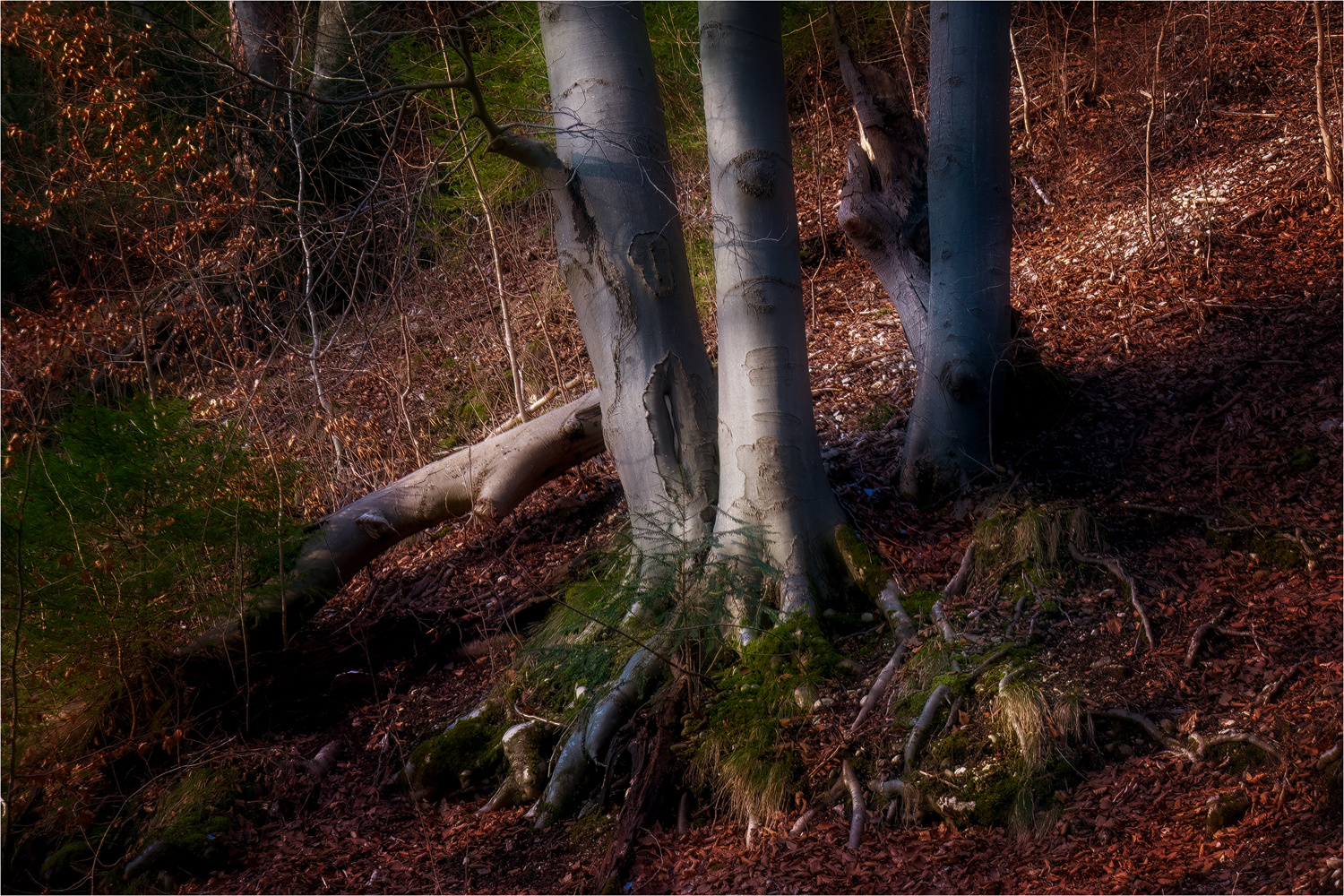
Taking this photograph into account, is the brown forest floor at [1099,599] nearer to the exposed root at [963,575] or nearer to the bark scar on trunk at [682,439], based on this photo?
the exposed root at [963,575]

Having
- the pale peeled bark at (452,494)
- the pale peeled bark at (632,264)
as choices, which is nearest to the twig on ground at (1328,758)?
the pale peeled bark at (632,264)

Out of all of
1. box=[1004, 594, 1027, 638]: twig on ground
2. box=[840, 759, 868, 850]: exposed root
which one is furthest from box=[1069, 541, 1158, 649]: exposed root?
box=[840, 759, 868, 850]: exposed root

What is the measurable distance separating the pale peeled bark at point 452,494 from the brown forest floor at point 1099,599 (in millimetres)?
434

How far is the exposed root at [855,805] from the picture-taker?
124 inches

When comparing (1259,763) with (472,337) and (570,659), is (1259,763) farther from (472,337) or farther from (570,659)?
(472,337)

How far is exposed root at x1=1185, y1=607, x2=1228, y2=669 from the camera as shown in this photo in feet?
10.6

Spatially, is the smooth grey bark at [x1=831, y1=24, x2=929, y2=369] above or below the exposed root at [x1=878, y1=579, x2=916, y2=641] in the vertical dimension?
above

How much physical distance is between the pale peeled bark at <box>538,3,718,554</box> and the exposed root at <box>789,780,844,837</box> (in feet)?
4.54

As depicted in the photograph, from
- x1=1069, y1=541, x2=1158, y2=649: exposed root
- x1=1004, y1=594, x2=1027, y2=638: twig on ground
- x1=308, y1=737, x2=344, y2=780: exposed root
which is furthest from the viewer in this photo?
x1=308, y1=737, x2=344, y2=780: exposed root

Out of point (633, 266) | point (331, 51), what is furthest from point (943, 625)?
point (331, 51)

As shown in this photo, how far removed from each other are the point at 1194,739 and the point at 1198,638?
1.63ft

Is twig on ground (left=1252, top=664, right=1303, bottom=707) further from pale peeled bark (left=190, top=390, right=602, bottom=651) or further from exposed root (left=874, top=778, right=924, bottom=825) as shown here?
pale peeled bark (left=190, top=390, right=602, bottom=651)

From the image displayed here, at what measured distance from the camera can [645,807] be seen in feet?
11.5

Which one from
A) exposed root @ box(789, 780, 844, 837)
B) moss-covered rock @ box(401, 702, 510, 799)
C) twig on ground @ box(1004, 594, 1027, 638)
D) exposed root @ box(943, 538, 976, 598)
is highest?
exposed root @ box(943, 538, 976, 598)
